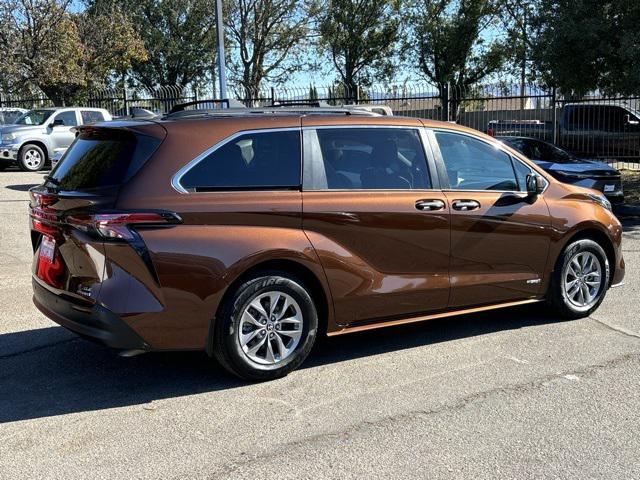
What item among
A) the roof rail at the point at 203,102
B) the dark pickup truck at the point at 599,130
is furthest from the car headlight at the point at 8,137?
the roof rail at the point at 203,102

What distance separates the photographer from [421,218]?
16.3 feet

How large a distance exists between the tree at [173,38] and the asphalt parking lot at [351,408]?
36607 millimetres

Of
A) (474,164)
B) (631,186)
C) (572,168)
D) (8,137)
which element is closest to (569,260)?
(474,164)

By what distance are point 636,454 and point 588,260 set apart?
267 cm

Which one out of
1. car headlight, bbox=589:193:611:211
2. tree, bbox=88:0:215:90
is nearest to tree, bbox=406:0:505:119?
tree, bbox=88:0:215:90

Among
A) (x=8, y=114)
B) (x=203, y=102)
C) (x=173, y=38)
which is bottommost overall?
(x=203, y=102)

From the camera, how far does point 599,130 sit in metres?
18.2

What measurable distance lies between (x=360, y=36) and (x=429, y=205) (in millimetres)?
39765

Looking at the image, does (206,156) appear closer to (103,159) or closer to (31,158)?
(103,159)

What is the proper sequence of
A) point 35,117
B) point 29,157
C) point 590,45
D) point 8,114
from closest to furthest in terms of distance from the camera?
point 590,45 < point 29,157 < point 35,117 < point 8,114

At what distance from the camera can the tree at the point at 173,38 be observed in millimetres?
40156

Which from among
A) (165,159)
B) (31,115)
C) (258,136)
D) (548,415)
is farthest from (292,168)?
(31,115)

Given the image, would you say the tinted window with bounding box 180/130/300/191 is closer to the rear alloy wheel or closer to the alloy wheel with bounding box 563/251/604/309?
the alloy wheel with bounding box 563/251/604/309

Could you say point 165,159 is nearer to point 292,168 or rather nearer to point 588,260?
point 292,168
